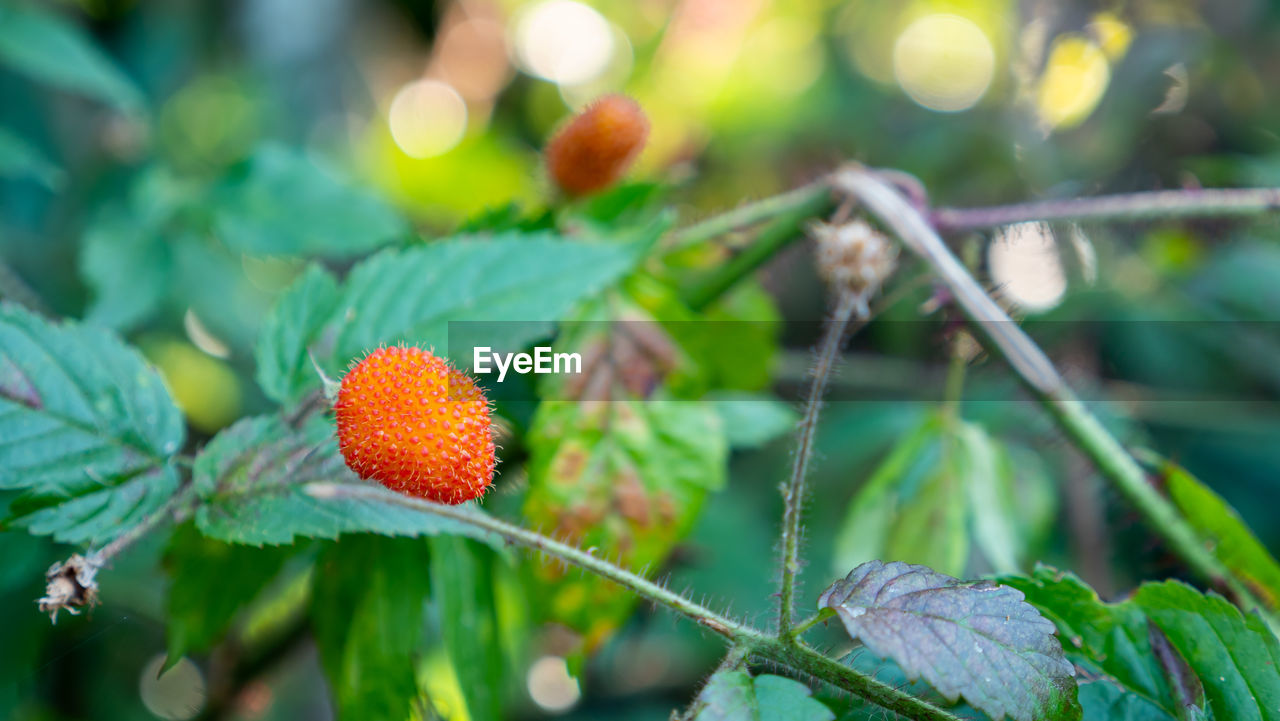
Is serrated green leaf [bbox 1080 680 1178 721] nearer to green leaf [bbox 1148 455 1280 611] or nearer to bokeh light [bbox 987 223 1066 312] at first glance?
green leaf [bbox 1148 455 1280 611]

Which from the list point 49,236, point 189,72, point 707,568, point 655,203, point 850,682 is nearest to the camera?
point 850,682

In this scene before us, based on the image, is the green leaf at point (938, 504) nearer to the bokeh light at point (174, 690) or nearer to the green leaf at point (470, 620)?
the green leaf at point (470, 620)

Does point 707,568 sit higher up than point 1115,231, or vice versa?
point 1115,231

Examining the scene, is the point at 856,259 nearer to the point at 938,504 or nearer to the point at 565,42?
the point at 938,504

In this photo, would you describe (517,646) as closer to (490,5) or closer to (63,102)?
(63,102)

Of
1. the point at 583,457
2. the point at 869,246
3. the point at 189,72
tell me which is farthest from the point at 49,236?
the point at 869,246

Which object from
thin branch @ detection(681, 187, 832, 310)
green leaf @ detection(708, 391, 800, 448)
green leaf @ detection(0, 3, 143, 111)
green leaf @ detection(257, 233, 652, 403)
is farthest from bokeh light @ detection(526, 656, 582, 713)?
green leaf @ detection(0, 3, 143, 111)

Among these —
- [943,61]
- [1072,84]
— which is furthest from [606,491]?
[943,61]
